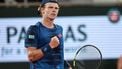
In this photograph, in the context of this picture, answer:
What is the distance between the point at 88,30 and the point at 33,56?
1.07 meters

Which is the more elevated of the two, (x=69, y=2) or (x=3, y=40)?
(x=69, y=2)

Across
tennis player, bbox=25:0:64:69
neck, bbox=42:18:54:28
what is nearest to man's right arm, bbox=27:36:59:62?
tennis player, bbox=25:0:64:69

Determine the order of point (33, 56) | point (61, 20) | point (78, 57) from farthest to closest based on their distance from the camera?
1. point (61, 20)
2. point (78, 57)
3. point (33, 56)

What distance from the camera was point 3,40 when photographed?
19.3ft

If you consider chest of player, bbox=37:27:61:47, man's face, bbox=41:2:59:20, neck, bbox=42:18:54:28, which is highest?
man's face, bbox=41:2:59:20

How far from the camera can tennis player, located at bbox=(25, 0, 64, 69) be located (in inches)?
199

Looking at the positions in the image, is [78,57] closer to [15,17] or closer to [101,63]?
[101,63]

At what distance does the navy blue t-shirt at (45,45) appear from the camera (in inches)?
200

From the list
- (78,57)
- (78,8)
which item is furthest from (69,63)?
(78,8)

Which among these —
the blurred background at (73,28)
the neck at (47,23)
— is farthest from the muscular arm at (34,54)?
the blurred background at (73,28)

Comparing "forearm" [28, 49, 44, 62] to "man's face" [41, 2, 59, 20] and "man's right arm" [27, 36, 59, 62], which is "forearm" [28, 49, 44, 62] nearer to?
"man's right arm" [27, 36, 59, 62]

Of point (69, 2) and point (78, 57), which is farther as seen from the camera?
point (69, 2)

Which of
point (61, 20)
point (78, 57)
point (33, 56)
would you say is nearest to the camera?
point (33, 56)

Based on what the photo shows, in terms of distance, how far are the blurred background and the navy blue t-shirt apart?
0.69 metres
